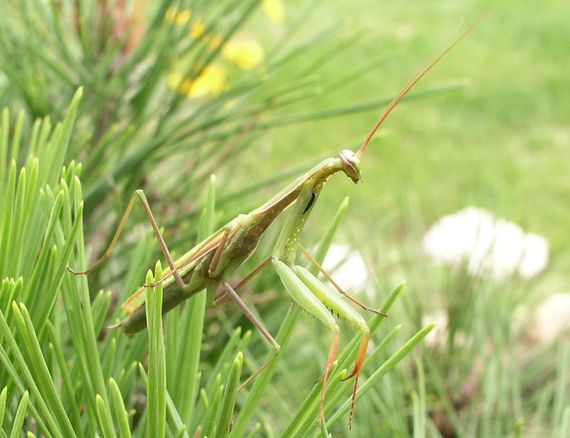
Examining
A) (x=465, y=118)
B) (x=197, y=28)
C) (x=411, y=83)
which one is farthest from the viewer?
(x=465, y=118)

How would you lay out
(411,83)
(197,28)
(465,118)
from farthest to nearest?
1. (465,118)
2. (197,28)
3. (411,83)

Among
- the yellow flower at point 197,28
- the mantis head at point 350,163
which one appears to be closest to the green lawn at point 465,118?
the yellow flower at point 197,28

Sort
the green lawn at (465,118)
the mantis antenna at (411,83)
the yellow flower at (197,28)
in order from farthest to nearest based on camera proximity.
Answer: the green lawn at (465,118) < the yellow flower at (197,28) < the mantis antenna at (411,83)

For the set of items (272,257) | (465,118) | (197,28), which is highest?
(197,28)

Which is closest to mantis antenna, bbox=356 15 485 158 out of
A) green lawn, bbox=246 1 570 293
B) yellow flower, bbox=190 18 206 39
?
yellow flower, bbox=190 18 206 39

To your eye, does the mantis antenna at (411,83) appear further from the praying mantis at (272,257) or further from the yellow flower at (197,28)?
the yellow flower at (197,28)

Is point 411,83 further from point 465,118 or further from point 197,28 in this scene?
point 465,118

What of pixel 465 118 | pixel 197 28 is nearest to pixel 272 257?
pixel 197 28

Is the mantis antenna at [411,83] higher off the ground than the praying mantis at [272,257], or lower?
higher

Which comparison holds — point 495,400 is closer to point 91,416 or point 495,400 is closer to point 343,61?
point 91,416

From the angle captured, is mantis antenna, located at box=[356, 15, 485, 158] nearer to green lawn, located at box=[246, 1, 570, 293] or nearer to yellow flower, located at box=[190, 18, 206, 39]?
yellow flower, located at box=[190, 18, 206, 39]
